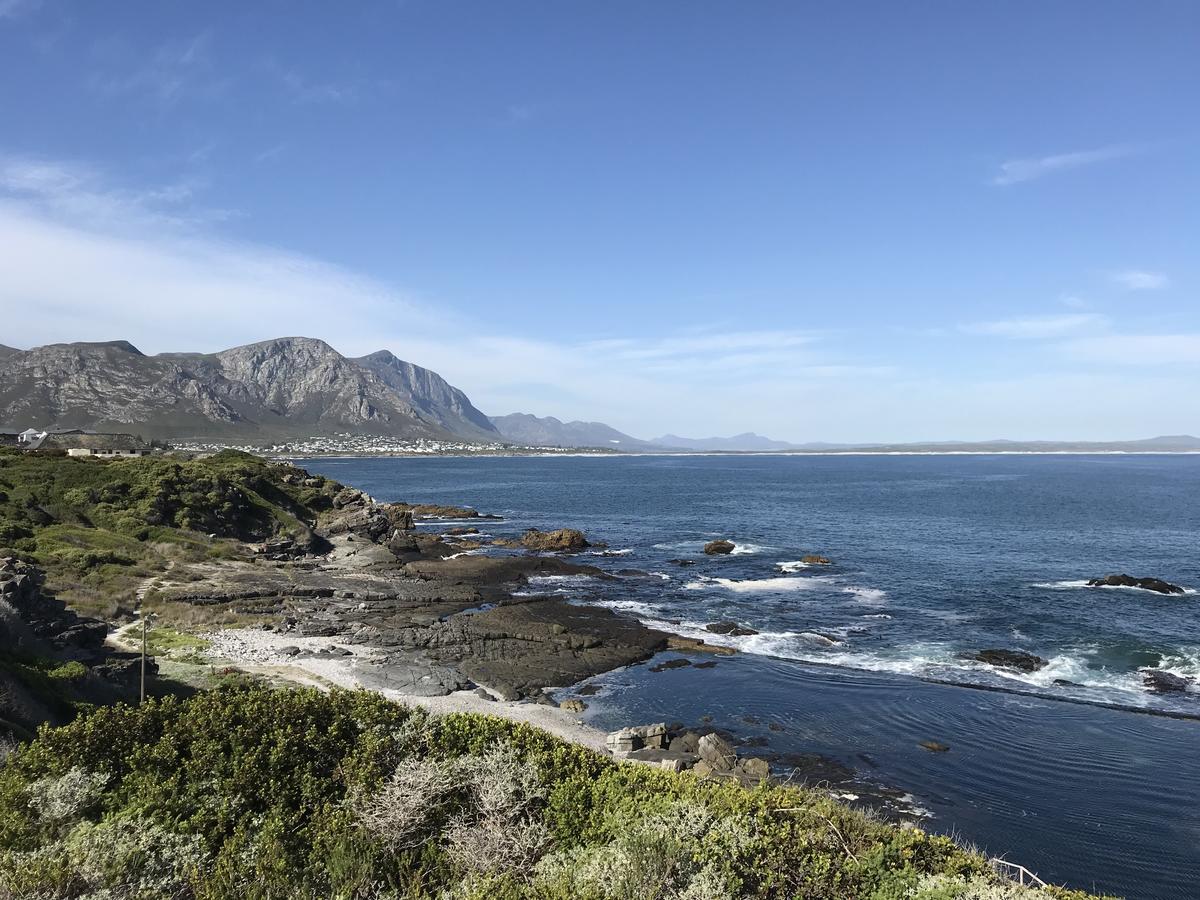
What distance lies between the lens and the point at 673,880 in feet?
33.0

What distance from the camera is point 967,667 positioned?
37469 millimetres

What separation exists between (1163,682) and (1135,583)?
25192mm

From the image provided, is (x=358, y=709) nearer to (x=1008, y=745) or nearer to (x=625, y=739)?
(x=625, y=739)

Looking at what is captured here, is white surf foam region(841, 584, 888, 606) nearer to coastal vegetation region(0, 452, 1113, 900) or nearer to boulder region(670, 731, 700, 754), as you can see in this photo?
boulder region(670, 731, 700, 754)

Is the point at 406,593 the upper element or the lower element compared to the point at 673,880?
lower


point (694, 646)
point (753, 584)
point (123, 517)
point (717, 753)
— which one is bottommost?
point (694, 646)

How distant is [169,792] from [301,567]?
171ft

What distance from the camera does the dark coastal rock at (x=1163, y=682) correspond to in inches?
1326

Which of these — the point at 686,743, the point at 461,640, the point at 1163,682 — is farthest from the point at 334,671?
the point at 1163,682

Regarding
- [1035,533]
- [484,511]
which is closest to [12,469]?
[484,511]

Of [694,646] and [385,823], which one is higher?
[385,823]

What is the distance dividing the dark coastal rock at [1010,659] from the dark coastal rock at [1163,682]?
4.59m

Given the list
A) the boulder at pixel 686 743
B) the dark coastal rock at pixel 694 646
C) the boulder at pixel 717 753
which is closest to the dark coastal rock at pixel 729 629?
the dark coastal rock at pixel 694 646

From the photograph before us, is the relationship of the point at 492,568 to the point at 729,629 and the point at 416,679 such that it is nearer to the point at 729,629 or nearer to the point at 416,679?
the point at 729,629
